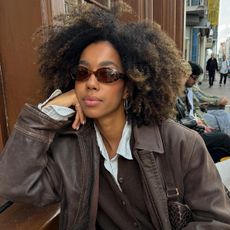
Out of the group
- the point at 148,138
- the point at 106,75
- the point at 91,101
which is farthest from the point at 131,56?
the point at 148,138

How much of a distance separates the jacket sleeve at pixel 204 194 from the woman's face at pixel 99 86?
47cm

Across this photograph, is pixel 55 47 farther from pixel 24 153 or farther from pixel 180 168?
pixel 180 168

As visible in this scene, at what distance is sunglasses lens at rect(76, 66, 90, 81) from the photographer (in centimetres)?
143

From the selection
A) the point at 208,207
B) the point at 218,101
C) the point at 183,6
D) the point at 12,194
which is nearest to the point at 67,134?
the point at 12,194

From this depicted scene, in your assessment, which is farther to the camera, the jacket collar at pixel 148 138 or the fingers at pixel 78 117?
the fingers at pixel 78 117

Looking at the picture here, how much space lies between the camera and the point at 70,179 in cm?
148

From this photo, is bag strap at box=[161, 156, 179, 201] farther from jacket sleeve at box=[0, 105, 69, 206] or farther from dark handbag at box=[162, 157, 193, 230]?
jacket sleeve at box=[0, 105, 69, 206]

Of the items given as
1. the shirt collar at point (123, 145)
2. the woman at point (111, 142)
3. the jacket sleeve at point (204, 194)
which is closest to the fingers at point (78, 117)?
the woman at point (111, 142)

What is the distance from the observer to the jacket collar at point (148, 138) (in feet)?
4.64

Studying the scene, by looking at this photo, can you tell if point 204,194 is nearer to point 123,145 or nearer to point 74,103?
point 123,145

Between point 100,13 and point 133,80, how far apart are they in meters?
0.43

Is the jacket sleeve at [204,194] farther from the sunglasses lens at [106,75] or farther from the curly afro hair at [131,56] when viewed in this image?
the sunglasses lens at [106,75]

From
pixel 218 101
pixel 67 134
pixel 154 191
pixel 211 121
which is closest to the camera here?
pixel 154 191

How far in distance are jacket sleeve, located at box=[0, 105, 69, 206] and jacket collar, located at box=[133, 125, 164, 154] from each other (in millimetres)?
400
